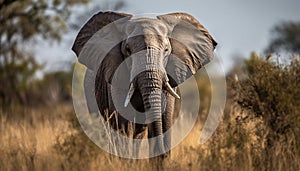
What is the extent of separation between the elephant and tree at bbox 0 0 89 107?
976 cm

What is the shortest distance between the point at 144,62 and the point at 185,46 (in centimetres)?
124

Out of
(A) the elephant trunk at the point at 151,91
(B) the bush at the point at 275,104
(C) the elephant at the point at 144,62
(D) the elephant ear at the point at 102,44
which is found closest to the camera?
(A) the elephant trunk at the point at 151,91

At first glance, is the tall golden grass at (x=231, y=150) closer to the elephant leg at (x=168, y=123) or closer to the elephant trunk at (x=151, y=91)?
A: the elephant leg at (x=168, y=123)

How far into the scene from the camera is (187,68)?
8.51 meters

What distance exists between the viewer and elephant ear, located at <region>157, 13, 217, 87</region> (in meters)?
8.22

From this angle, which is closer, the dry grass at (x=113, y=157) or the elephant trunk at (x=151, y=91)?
the elephant trunk at (x=151, y=91)

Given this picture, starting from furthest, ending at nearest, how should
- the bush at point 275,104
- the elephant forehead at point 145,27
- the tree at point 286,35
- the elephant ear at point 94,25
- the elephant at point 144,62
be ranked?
1. the tree at point 286,35
2. the elephant ear at point 94,25
3. the bush at point 275,104
4. the elephant forehead at point 145,27
5. the elephant at point 144,62

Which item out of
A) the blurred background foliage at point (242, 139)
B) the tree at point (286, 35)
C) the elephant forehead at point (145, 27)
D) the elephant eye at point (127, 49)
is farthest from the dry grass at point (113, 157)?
the tree at point (286, 35)

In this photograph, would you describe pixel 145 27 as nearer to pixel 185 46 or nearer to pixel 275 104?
pixel 185 46

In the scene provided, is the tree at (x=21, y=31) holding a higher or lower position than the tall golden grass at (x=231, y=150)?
higher

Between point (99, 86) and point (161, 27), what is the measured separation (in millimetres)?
1760

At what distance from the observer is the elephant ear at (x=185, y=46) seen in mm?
8219

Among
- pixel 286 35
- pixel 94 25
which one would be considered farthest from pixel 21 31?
pixel 286 35

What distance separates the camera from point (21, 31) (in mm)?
21094
